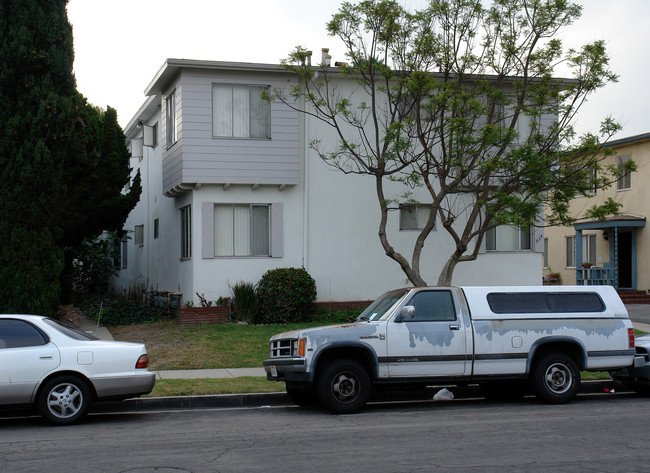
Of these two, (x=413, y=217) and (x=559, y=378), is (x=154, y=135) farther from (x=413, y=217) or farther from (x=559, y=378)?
(x=559, y=378)

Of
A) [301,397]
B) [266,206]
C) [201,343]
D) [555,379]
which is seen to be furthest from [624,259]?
[301,397]

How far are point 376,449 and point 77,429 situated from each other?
394 cm

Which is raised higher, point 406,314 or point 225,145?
point 225,145

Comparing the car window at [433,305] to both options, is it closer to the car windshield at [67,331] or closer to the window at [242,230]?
the car windshield at [67,331]

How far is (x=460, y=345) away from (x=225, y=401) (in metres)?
3.59

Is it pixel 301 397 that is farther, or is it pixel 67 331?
pixel 301 397

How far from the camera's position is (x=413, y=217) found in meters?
22.7

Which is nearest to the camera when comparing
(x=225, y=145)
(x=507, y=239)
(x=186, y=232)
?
(x=225, y=145)

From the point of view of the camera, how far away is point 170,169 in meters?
22.4

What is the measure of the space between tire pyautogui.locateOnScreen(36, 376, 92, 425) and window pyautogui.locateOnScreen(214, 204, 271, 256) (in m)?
11.2

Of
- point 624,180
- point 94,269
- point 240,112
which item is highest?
point 240,112

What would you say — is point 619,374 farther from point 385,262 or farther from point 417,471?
point 385,262

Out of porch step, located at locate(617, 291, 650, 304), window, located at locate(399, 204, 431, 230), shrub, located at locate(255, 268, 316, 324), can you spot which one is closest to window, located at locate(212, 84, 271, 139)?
shrub, located at locate(255, 268, 316, 324)

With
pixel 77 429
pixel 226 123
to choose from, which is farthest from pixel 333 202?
pixel 77 429
